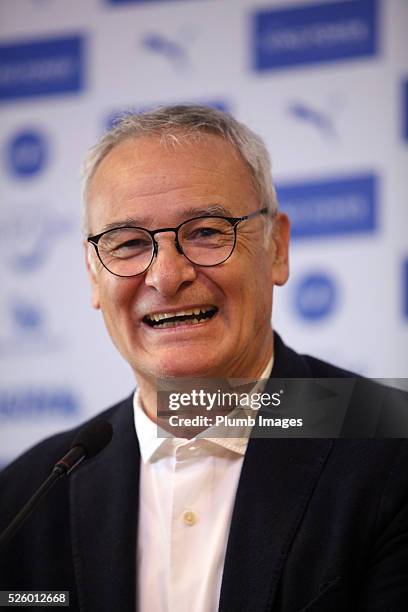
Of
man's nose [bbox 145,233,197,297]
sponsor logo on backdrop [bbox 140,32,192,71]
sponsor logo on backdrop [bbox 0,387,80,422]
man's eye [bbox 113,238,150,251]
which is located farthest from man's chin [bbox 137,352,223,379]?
sponsor logo on backdrop [bbox 140,32,192,71]

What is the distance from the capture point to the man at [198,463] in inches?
61.1

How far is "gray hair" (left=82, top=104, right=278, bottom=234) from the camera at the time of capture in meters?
1.81

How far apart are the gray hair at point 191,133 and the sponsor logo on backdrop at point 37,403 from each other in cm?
152

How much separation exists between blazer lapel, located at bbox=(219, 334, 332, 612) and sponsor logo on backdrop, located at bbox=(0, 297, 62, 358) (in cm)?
183

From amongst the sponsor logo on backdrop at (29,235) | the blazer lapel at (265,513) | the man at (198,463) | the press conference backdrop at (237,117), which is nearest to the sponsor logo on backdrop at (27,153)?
the press conference backdrop at (237,117)

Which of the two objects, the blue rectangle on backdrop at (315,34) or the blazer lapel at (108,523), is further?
the blue rectangle on backdrop at (315,34)

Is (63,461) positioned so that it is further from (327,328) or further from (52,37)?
(52,37)

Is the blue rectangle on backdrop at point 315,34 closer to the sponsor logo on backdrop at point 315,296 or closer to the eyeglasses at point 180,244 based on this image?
the sponsor logo on backdrop at point 315,296

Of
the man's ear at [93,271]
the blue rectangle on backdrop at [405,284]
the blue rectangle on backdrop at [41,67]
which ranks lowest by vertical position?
the blue rectangle on backdrop at [405,284]

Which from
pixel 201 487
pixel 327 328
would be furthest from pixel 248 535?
pixel 327 328

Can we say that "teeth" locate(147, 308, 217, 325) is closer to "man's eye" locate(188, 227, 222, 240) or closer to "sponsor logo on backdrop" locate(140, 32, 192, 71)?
"man's eye" locate(188, 227, 222, 240)

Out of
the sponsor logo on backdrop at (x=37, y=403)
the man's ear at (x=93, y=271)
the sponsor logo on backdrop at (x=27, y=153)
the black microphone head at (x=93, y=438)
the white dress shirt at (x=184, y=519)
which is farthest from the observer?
the sponsor logo on backdrop at (x=27, y=153)

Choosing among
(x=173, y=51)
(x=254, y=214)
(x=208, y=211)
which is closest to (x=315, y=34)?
(x=173, y=51)

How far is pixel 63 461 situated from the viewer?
1414mm
